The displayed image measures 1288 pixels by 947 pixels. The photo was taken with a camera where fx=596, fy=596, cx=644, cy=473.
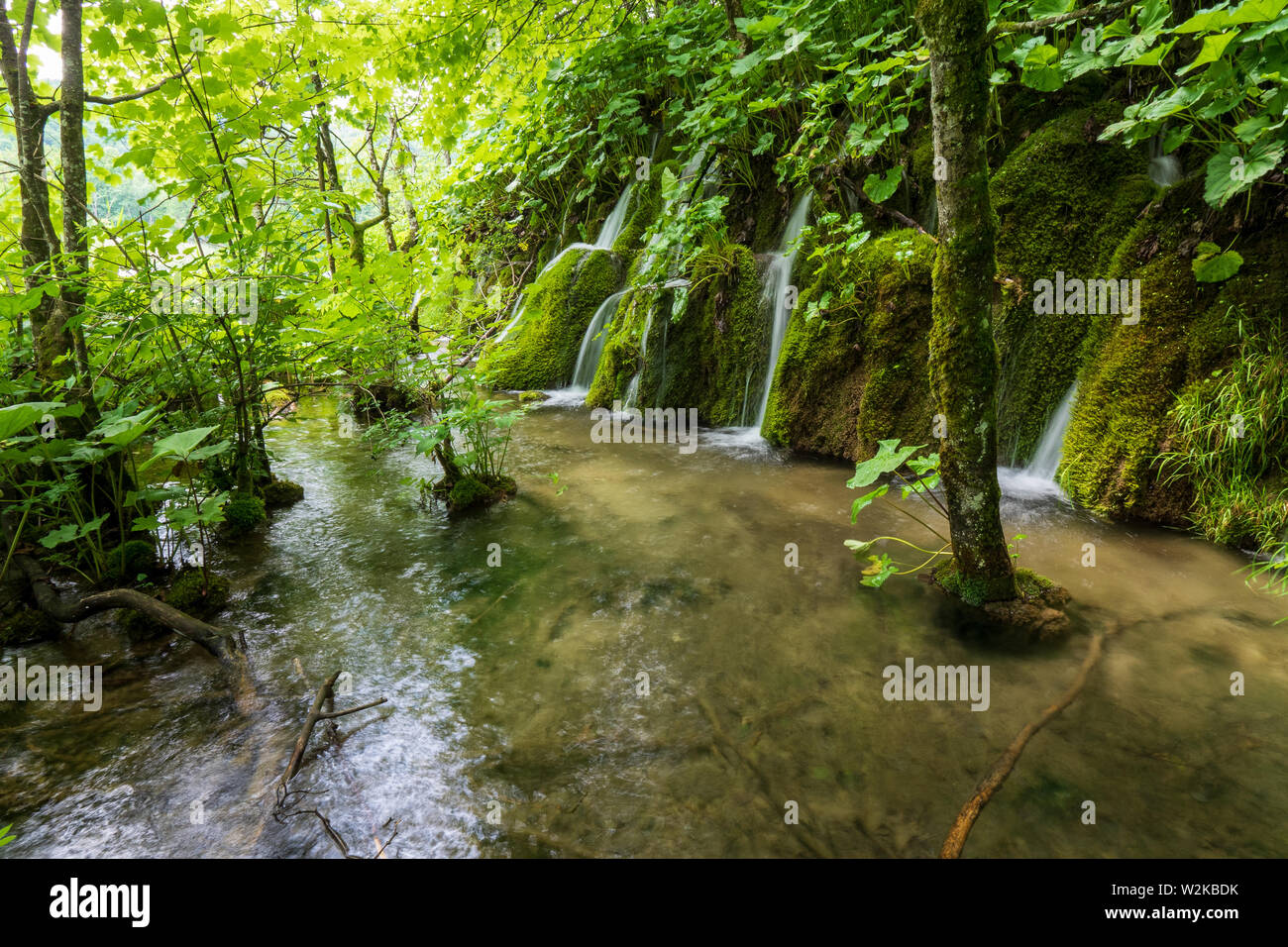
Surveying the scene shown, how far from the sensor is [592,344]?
368 inches

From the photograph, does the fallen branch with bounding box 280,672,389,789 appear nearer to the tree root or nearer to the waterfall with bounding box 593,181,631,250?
the tree root

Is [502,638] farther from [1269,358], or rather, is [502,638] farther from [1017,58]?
[1017,58]

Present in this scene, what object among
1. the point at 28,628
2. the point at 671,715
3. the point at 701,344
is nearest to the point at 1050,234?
the point at 701,344

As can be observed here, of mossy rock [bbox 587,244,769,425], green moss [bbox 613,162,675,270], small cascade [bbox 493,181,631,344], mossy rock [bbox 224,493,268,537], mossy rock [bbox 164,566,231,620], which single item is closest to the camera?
mossy rock [bbox 164,566,231,620]

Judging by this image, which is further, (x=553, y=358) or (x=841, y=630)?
(x=553, y=358)

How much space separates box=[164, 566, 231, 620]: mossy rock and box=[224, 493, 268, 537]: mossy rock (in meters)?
0.96

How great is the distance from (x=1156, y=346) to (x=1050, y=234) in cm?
130

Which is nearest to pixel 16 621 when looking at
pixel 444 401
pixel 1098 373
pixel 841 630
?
pixel 444 401

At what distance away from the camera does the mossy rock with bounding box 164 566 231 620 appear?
3.30 m

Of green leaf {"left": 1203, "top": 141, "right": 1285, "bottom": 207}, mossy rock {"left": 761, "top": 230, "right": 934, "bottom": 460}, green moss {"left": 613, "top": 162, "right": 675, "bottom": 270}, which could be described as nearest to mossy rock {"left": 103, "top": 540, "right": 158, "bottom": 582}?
mossy rock {"left": 761, "top": 230, "right": 934, "bottom": 460}

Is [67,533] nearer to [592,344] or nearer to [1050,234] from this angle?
[1050,234]

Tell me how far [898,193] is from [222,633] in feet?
21.1
